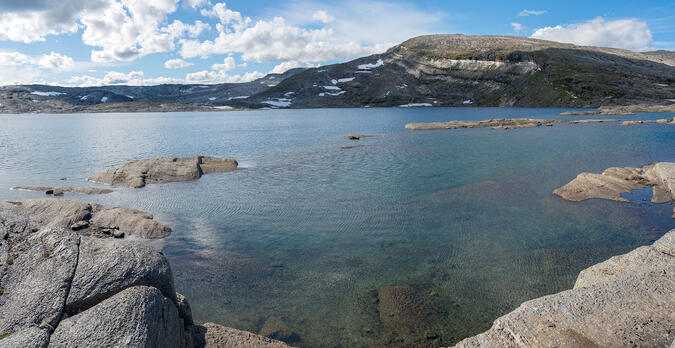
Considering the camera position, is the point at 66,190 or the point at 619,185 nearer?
the point at 619,185

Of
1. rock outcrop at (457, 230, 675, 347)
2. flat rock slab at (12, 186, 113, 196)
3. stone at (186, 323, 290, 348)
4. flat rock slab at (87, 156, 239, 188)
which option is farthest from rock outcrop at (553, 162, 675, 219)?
flat rock slab at (12, 186, 113, 196)

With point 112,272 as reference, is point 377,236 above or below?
below

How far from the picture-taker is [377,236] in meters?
18.9

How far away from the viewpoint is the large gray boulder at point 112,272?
729cm

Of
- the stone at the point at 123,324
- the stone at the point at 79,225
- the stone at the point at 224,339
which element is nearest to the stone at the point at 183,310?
the stone at the point at 224,339

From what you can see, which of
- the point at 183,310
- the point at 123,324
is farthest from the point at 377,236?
the point at 123,324

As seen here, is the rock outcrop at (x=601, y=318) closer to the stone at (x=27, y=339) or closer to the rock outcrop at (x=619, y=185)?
the stone at (x=27, y=339)

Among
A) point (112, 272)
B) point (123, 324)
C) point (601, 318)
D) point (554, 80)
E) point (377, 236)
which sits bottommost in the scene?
point (377, 236)

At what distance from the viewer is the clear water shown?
12.4m

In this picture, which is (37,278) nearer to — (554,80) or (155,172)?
(155,172)

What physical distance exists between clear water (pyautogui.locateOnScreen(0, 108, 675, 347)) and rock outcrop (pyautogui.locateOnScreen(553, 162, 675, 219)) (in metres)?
1.25

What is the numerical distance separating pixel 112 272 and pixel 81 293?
0.64 m

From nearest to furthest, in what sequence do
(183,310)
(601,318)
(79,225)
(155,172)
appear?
(601,318), (183,310), (79,225), (155,172)

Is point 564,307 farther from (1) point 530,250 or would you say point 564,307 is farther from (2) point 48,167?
(2) point 48,167
